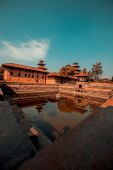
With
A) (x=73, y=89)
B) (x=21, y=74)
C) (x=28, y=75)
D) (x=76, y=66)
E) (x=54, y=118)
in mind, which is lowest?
(x=54, y=118)

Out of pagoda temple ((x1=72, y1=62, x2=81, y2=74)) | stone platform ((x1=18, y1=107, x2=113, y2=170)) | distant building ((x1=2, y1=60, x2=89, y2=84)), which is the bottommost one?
stone platform ((x1=18, y1=107, x2=113, y2=170))

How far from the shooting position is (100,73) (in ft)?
133

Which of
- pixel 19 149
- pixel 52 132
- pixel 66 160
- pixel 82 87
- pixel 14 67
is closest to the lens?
pixel 66 160

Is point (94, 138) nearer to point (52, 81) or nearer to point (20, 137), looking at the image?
point (20, 137)

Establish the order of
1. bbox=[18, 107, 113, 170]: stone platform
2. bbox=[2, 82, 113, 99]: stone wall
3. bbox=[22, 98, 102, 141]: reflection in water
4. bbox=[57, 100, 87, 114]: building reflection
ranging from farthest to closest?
bbox=[2, 82, 113, 99]: stone wall, bbox=[57, 100, 87, 114]: building reflection, bbox=[22, 98, 102, 141]: reflection in water, bbox=[18, 107, 113, 170]: stone platform

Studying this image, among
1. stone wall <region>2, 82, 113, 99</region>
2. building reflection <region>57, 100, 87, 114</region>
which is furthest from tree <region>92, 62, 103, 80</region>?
building reflection <region>57, 100, 87, 114</region>

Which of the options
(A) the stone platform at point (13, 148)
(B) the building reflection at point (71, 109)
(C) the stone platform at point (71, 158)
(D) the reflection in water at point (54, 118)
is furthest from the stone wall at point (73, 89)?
(C) the stone platform at point (71, 158)

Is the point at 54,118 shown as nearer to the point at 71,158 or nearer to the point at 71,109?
the point at 71,109

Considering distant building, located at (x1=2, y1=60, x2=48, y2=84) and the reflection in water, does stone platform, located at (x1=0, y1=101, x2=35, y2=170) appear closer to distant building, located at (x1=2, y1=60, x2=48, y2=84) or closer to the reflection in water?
the reflection in water

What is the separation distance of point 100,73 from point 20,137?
45778 mm

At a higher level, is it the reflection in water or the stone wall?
the stone wall

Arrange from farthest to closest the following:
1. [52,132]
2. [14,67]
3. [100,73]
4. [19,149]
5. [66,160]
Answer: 1. [100,73]
2. [14,67]
3. [52,132]
4. [19,149]
5. [66,160]

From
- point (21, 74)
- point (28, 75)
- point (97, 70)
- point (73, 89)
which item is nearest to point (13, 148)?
point (73, 89)

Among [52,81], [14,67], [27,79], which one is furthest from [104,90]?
[14,67]
